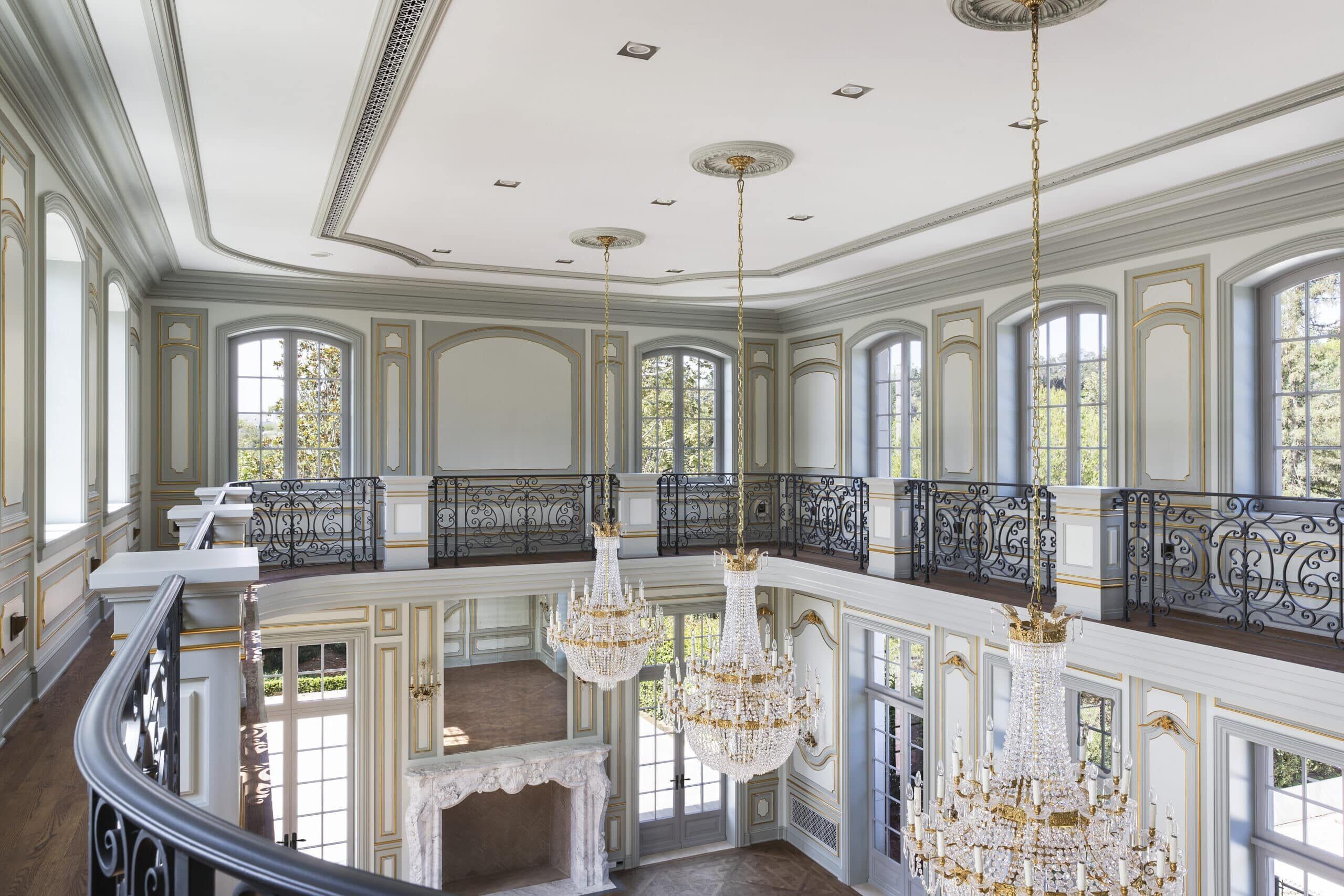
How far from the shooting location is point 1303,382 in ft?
20.5

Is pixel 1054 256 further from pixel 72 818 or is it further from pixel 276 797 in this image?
pixel 276 797

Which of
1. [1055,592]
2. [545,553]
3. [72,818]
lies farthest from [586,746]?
[72,818]

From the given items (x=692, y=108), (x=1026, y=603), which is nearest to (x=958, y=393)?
(x=1026, y=603)

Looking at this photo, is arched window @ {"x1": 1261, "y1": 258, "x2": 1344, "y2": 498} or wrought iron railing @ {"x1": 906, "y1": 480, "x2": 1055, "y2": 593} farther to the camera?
wrought iron railing @ {"x1": 906, "y1": 480, "x2": 1055, "y2": 593}

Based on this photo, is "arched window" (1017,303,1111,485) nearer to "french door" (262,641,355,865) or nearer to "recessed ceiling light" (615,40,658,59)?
"recessed ceiling light" (615,40,658,59)

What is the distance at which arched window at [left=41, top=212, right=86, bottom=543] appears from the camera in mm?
5316

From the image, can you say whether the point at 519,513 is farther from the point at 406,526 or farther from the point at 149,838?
the point at 149,838

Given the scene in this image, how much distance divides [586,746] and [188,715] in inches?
327

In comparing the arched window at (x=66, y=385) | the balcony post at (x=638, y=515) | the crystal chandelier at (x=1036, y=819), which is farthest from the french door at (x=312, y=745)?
the crystal chandelier at (x=1036, y=819)

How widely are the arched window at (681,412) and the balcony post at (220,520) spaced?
6.20 metres

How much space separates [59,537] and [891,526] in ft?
19.9

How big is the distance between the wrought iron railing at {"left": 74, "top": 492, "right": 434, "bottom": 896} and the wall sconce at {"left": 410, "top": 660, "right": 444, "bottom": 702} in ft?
27.4

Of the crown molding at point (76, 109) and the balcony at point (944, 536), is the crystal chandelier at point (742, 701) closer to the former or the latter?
the balcony at point (944, 536)

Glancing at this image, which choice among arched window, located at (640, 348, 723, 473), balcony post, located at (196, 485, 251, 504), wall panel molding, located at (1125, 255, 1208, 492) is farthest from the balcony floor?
arched window, located at (640, 348, 723, 473)
